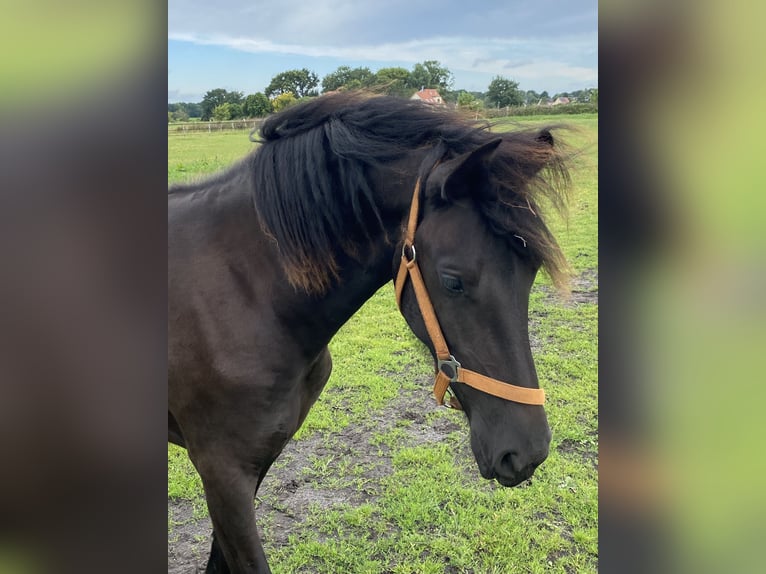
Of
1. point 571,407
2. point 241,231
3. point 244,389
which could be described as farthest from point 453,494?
point 241,231

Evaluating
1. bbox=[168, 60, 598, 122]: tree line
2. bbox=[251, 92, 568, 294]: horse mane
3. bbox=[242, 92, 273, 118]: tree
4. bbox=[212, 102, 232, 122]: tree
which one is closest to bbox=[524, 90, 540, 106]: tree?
bbox=[168, 60, 598, 122]: tree line

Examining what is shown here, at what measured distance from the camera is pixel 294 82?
3.89 metres

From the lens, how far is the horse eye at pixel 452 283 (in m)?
1.55

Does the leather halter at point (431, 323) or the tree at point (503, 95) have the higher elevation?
the tree at point (503, 95)

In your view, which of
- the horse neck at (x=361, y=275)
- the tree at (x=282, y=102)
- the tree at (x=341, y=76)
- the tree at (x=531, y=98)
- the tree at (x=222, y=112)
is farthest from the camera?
the tree at (x=222, y=112)

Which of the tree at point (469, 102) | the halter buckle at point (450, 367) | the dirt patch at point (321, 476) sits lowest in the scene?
the dirt patch at point (321, 476)

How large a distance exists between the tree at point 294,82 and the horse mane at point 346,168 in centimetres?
169

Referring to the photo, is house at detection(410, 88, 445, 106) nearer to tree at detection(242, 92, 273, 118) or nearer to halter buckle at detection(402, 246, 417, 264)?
halter buckle at detection(402, 246, 417, 264)

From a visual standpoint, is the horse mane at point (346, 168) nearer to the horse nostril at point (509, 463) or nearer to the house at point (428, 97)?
the house at point (428, 97)

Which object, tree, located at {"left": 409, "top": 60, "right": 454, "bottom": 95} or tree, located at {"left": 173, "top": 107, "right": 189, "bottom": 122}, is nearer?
tree, located at {"left": 173, "top": 107, "right": 189, "bottom": 122}

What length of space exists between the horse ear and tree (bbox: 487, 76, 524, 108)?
642 millimetres

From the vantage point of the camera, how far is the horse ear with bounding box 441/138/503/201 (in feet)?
4.98

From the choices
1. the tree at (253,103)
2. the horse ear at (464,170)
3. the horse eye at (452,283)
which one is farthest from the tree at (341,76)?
the horse eye at (452,283)
